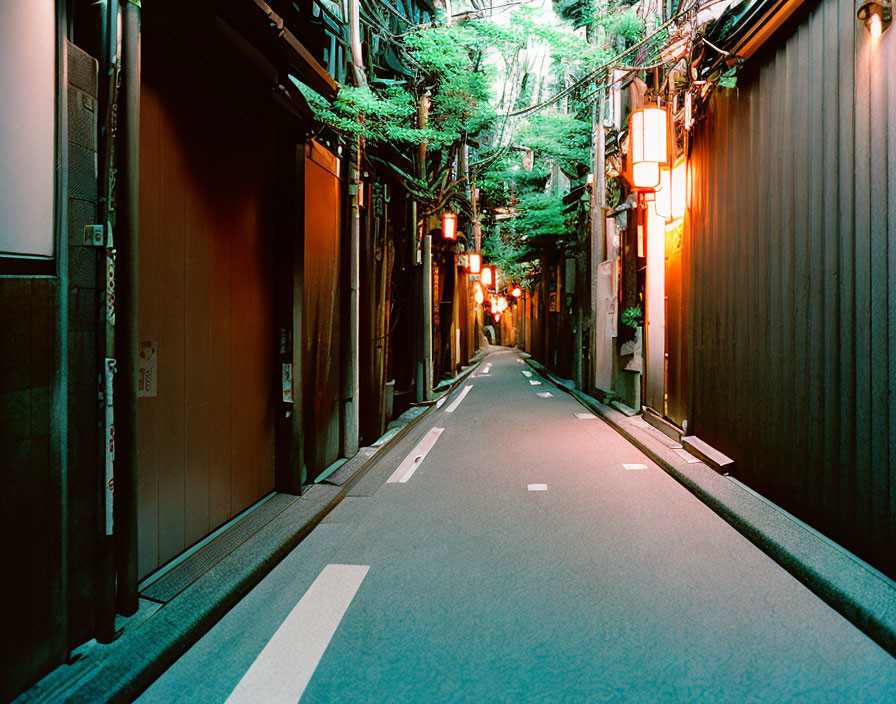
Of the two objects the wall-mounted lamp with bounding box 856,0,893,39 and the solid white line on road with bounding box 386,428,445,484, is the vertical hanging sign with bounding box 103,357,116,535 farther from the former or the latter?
the wall-mounted lamp with bounding box 856,0,893,39

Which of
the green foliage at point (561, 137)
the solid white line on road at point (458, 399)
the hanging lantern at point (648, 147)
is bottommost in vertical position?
the solid white line on road at point (458, 399)

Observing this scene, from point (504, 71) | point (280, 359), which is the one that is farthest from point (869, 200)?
point (504, 71)

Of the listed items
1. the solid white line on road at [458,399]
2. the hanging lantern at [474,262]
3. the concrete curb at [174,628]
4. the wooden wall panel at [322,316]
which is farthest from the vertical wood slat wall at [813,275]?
the hanging lantern at [474,262]

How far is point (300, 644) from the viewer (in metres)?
3.76

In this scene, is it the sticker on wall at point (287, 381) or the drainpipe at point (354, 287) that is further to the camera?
the drainpipe at point (354, 287)

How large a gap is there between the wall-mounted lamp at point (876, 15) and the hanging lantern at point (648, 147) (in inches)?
210

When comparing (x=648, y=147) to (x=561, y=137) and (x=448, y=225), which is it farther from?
(x=561, y=137)

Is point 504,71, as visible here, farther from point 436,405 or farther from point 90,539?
point 90,539

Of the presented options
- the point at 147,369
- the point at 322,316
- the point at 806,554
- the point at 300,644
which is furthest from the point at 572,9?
the point at 300,644

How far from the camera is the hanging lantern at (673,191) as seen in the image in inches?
414

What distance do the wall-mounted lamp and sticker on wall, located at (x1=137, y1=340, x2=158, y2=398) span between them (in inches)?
261

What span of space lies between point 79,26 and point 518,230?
2780 centimetres

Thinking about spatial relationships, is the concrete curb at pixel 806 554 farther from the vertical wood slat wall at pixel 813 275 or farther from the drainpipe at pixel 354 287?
the drainpipe at pixel 354 287

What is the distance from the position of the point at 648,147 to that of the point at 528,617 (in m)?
9.17
